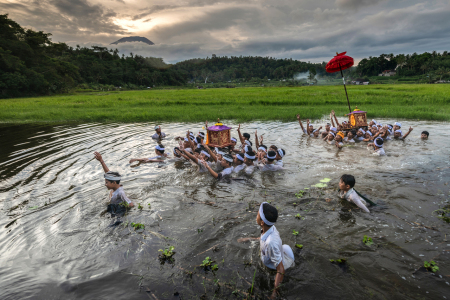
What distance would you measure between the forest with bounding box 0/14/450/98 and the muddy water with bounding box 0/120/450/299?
147ft

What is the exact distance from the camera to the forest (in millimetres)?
42719

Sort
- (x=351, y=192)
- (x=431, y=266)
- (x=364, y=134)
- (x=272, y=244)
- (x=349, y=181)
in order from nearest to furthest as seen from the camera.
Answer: (x=272, y=244) < (x=431, y=266) < (x=349, y=181) < (x=351, y=192) < (x=364, y=134)

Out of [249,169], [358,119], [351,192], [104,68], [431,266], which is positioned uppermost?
[104,68]

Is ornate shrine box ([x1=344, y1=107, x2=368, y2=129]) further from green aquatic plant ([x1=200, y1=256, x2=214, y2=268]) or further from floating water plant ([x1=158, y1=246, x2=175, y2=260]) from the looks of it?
floating water plant ([x1=158, y1=246, x2=175, y2=260])

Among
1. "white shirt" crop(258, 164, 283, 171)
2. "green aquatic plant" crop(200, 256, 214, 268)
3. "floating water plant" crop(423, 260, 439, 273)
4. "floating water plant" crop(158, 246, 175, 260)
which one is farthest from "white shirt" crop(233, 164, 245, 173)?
"floating water plant" crop(423, 260, 439, 273)

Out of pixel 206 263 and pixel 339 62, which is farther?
pixel 339 62

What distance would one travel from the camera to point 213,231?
5215 millimetres

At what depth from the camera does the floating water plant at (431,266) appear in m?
3.84

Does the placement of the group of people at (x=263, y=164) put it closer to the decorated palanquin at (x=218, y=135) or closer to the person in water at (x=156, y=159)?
the person in water at (x=156, y=159)

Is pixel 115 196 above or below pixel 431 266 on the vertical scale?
above

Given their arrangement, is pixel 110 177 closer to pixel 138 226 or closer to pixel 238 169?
pixel 138 226

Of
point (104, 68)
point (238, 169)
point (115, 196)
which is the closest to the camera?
point (115, 196)

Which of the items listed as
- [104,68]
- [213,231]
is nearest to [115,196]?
[213,231]

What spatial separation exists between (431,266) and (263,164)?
17.9 feet
